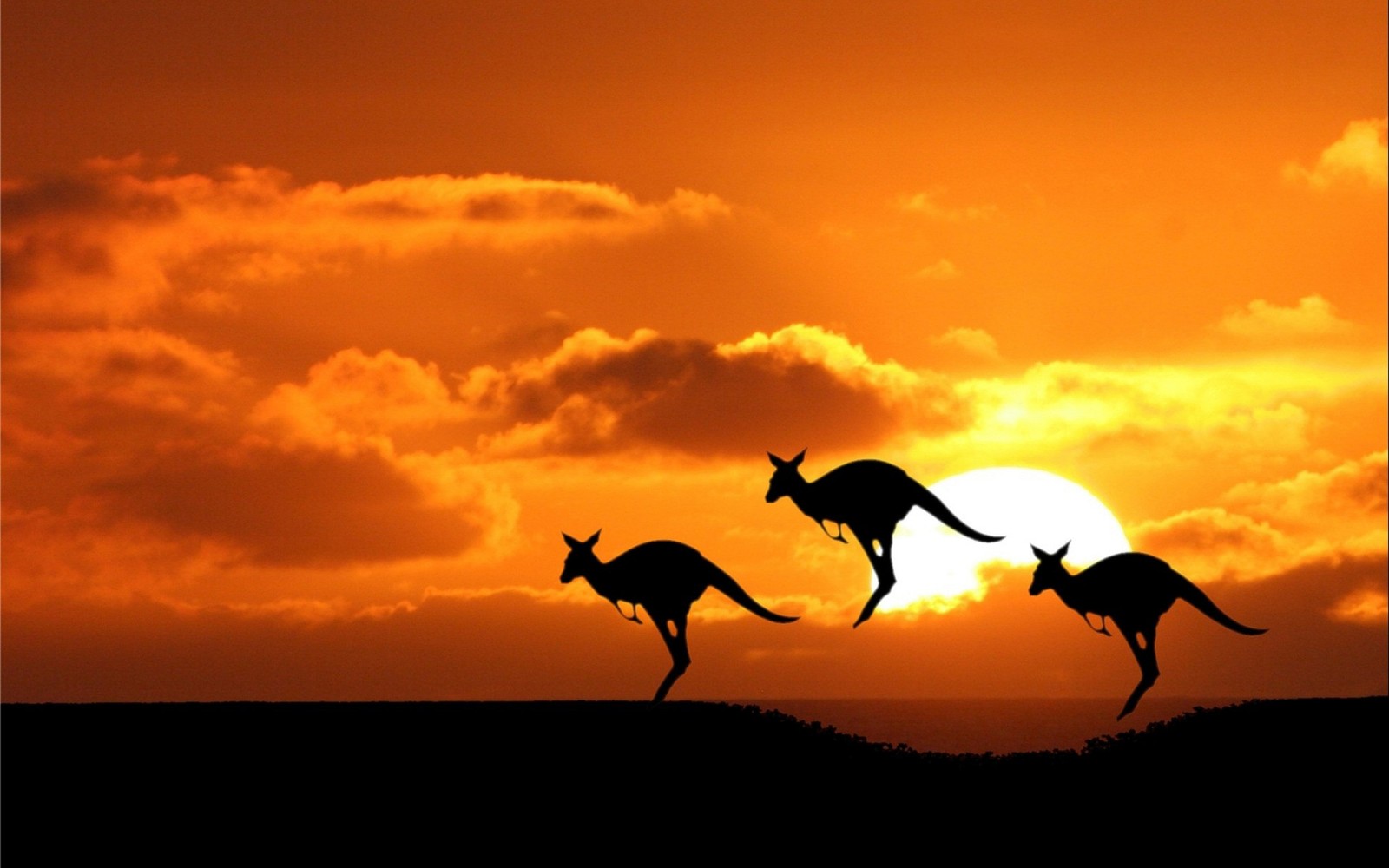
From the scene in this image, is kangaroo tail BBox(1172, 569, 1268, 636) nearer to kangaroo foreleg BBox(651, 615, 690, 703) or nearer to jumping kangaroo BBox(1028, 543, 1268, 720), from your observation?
jumping kangaroo BBox(1028, 543, 1268, 720)

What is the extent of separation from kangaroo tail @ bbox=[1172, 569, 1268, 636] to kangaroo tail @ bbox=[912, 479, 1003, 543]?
9.68 feet

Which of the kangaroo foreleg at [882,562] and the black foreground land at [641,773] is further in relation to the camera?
the kangaroo foreleg at [882,562]

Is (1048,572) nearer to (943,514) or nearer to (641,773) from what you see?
(943,514)

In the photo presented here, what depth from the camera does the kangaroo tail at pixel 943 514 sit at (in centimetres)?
2479

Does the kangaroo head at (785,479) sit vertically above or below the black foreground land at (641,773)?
above

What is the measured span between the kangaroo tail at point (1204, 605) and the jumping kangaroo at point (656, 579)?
7.67m

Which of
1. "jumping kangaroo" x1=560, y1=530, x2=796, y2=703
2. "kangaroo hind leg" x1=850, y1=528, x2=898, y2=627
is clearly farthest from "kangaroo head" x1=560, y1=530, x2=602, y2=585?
"kangaroo hind leg" x1=850, y1=528, x2=898, y2=627

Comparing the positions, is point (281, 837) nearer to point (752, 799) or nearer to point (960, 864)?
point (752, 799)

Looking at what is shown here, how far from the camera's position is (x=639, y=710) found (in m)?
23.4

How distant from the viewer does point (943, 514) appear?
25219 mm

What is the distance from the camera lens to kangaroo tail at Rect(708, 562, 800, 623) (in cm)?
2358

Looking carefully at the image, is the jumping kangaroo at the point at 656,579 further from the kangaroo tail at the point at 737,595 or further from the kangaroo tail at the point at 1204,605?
the kangaroo tail at the point at 1204,605

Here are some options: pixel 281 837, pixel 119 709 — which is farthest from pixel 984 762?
pixel 119 709

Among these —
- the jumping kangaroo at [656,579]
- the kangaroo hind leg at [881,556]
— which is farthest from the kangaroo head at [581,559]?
the kangaroo hind leg at [881,556]
